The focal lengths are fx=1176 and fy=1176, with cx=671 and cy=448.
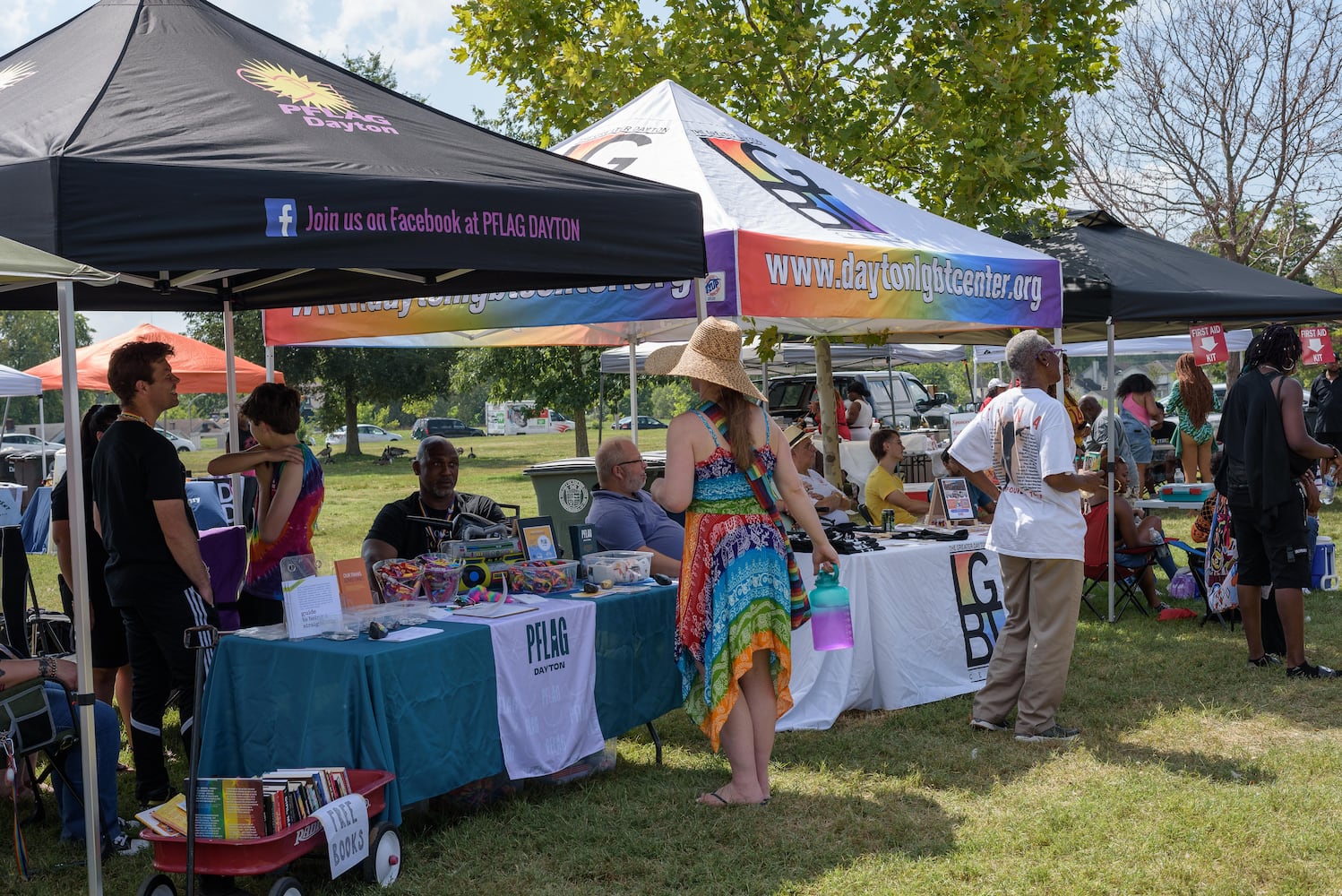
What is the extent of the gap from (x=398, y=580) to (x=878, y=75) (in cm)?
745

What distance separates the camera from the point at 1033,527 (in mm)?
4824

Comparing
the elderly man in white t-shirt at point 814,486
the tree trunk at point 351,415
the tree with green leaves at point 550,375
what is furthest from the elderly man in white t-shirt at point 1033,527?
the tree trunk at point 351,415

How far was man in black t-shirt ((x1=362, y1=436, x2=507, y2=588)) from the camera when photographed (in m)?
5.14

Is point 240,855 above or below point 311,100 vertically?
below

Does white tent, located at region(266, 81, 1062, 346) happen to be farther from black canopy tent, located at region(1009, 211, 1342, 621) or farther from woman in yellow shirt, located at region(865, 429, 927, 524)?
woman in yellow shirt, located at region(865, 429, 927, 524)

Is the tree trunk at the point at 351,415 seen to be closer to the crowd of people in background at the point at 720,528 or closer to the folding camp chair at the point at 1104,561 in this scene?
the folding camp chair at the point at 1104,561

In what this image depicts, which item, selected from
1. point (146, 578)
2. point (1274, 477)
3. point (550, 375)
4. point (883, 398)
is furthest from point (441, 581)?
point (550, 375)

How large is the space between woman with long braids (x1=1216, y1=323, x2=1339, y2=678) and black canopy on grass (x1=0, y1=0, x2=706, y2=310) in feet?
10.2

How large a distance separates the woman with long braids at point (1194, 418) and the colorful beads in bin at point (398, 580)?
8424 mm

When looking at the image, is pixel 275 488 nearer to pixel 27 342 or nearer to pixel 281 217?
pixel 281 217

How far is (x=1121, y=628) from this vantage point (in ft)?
23.9

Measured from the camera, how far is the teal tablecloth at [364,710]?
3.59 m

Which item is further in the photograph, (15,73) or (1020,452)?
(1020,452)

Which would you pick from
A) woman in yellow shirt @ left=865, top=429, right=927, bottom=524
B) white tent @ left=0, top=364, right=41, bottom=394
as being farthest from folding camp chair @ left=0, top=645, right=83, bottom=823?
white tent @ left=0, top=364, right=41, bottom=394
